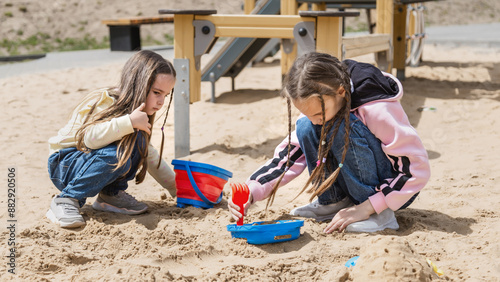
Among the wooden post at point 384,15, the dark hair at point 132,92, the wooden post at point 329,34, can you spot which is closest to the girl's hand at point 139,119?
the dark hair at point 132,92

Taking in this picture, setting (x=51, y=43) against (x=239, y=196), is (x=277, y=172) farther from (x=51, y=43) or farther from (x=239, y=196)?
(x=51, y=43)

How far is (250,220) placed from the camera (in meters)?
2.52

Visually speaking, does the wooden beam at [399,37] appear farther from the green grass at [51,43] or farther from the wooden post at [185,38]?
the green grass at [51,43]

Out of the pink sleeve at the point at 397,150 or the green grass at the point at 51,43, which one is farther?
the green grass at the point at 51,43

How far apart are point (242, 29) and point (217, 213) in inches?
62.8

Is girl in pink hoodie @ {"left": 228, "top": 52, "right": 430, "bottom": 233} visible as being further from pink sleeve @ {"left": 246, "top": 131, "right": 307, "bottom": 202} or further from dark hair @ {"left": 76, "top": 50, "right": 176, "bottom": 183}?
dark hair @ {"left": 76, "top": 50, "right": 176, "bottom": 183}

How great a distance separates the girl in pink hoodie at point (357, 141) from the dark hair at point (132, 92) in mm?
551

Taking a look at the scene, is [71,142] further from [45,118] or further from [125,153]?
[45,118]

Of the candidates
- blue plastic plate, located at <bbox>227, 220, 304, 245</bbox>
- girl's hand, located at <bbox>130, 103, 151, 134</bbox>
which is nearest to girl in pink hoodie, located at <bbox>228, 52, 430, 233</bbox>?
blue plastic plate, located at <bbox>227, 220, 304, 245</bbox>

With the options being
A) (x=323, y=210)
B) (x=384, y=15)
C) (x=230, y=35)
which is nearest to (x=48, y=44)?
(x=384, y=15)

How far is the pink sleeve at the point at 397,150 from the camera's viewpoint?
7.61 ft

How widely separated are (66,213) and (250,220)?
0.79 meters

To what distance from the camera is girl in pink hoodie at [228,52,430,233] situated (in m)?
2.26

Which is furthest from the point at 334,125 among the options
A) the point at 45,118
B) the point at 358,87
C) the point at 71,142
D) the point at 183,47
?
the point at 45,118
